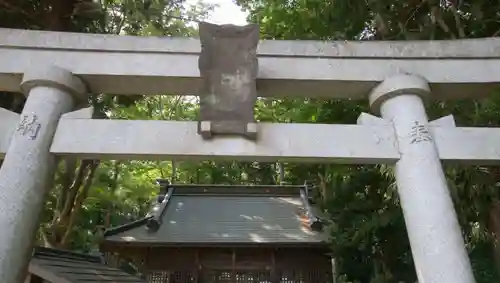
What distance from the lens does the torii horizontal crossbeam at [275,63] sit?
3312 mm

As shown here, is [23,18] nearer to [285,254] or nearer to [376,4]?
[376,4]

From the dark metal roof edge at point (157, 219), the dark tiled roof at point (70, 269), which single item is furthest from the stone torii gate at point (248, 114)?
the dark metal roof edge at point (157, 219)

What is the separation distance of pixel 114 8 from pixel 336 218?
428 centimetres

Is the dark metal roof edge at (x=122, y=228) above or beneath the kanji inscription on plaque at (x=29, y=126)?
above

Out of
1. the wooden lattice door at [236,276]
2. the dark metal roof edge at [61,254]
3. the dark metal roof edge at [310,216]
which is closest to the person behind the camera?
the dark metal roof edge at [61,254]

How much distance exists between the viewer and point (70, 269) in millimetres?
4477

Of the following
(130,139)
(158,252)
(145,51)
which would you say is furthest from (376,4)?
(158,252)

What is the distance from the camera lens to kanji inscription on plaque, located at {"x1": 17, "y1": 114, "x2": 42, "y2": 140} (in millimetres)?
2941

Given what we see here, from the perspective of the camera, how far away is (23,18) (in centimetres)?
531

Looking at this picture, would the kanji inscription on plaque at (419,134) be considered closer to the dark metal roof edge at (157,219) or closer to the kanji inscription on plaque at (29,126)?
the kanji inscription on plaque at (29,126)

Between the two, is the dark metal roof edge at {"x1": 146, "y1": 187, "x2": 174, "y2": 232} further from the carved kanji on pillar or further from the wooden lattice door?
the carved kanji on pillar

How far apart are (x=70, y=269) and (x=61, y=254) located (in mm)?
638

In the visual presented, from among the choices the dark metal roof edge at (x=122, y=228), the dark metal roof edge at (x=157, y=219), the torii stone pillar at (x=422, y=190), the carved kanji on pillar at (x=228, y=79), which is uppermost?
the dark metal roof edge at (x=157, y=219)

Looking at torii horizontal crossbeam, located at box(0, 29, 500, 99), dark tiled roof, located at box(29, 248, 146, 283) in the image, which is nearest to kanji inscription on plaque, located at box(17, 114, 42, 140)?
torii horizontal crossbeam, located at box(0, 29, 500, 99)
